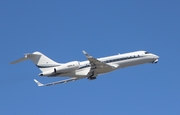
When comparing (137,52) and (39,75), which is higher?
(137,52)

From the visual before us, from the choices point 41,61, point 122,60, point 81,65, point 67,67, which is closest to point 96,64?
point 81,65

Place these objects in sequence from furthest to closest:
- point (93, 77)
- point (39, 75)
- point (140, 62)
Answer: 1. point (140, 62)
2. point (93, 77)
3. point (39, 75)

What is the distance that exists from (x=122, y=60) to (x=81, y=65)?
278 inches

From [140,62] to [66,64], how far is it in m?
13.9

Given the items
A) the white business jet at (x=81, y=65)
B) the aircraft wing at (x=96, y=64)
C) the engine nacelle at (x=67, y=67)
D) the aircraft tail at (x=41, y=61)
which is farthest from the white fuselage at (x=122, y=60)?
the aircraft tail at (x=41, y=61)

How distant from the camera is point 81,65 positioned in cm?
5803

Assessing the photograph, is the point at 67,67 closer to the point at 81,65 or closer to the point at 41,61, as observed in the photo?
the point at 81,65

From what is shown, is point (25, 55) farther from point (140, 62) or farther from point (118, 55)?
point (140, 62)

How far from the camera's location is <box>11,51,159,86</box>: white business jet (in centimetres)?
5578

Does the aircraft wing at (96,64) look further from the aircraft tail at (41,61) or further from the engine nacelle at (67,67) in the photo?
the aircraft tail at (41,61)

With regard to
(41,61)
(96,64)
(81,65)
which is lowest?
(96,64)

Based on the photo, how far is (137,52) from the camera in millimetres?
63625

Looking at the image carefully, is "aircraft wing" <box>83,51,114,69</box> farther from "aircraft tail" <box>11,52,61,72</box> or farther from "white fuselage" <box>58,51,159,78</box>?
"aircraft tail" <box>11,52,61,72</box>

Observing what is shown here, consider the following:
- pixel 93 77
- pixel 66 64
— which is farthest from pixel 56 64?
pixel 93 77
